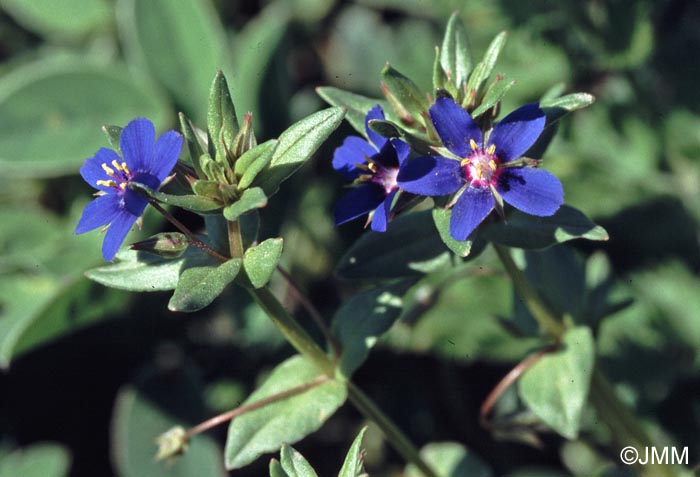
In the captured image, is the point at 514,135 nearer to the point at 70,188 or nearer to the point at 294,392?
the point at 294,392

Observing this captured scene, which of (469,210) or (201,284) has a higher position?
(201,284)

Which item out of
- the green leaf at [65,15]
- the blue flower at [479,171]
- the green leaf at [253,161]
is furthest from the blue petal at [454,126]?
the green leaf at [65,15]

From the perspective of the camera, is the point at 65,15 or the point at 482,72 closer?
the point at 482,72

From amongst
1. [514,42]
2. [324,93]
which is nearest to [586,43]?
[514,42]

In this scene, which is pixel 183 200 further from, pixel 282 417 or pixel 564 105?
pixel 564 105

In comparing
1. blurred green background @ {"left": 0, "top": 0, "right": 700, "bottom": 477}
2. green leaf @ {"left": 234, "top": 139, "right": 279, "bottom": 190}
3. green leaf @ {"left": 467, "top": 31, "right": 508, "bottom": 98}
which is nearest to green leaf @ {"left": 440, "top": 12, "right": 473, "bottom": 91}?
green leaf @ {"left": 467, "top": 31, "right": 508, "bottom": 98}

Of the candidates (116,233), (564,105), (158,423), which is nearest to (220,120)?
(116,233)

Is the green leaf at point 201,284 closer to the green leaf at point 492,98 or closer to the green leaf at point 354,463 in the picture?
the green leaf at point 354,463

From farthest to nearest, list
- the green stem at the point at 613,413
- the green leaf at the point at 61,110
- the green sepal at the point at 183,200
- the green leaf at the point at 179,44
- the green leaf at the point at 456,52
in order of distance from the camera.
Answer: the green leaf at the point at 179,44 < the green leaf at the point at 61,110 < the green stem at the point at 613,413 < the green leaf at the point at 456,52 < the green sepal at the point at 183,200
